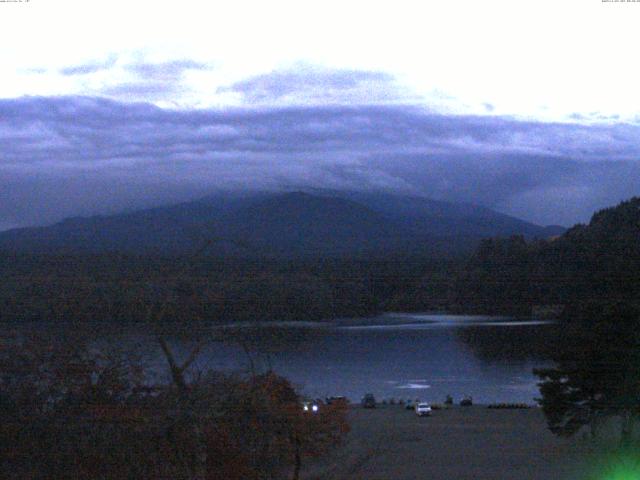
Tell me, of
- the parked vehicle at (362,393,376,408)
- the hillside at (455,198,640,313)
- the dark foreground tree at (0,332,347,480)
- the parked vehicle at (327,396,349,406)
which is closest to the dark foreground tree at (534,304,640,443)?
the hillside at (455,198,640,313)

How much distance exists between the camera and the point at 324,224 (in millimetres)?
12523

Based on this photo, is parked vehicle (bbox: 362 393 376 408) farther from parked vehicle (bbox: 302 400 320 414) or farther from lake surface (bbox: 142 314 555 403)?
parked vehicle (bbox: 302 400 320 414)

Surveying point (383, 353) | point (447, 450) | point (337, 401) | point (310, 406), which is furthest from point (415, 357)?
point (310, 406)

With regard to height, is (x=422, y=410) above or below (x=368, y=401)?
below

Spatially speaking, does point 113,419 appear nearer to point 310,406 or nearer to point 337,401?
point 310,406

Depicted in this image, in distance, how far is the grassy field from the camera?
6.71 meters

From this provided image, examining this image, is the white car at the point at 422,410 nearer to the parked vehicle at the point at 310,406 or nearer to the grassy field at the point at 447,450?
the grassy field at the point at 447,450

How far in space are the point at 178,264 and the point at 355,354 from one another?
8.88 ft

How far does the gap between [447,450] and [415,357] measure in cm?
154

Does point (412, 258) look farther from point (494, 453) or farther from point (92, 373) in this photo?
point (92, 373)

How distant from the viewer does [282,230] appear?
35.4 feet

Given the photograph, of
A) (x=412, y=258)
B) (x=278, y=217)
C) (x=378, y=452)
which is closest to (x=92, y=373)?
(x=378, y=452)

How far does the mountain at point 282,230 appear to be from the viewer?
785 cm

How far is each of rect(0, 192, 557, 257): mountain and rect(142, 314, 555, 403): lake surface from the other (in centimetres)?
94
